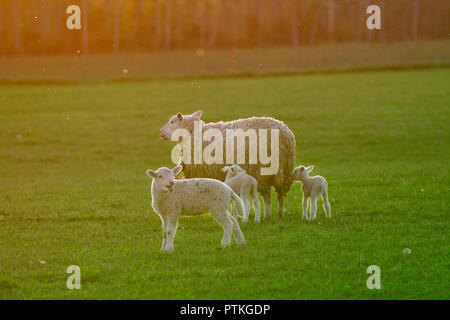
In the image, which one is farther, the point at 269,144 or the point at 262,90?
the point at 262,90

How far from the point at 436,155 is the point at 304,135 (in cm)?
526

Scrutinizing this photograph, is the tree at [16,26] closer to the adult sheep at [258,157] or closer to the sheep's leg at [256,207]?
the adult sheep at [258,157]

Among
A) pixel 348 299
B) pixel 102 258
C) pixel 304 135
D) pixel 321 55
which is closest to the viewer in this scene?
pixel 348 299

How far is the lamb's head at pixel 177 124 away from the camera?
43.5 ft

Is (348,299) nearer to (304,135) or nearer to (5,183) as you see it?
(5,183)

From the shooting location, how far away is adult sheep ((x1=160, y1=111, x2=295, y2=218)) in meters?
12.8

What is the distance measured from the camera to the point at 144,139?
85.7ft

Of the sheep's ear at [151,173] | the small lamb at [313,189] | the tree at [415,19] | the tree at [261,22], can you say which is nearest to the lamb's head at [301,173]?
the small lamb at [313,189]

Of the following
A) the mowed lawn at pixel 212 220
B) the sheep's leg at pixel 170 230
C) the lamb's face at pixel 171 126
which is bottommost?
the mowed lawn at pixel 212 220

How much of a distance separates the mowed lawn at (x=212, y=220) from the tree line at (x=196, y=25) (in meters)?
28.7

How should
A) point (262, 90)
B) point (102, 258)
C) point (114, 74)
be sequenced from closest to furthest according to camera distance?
point (102, 258), point (262, 90), point (114, 74)

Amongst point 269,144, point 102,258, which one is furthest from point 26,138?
A: point 102,258

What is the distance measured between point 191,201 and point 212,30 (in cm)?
6195

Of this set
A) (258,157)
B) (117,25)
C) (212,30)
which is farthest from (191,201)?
(212,30)
